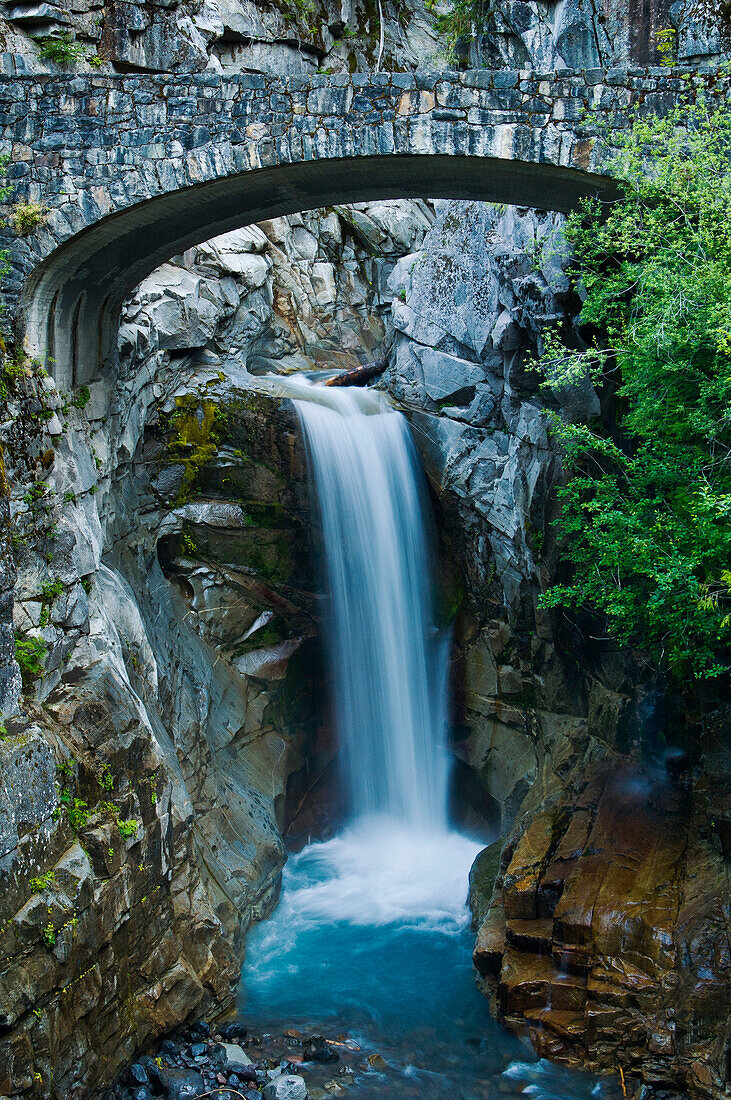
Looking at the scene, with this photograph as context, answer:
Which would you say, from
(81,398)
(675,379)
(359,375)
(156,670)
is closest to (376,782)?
(156,670)

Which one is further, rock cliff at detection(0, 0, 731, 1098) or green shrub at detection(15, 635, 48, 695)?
green shrub at detection(15, 635, 48, 695)

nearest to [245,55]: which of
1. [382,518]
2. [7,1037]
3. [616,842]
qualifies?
[382,518]

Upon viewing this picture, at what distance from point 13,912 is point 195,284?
34.5 feet

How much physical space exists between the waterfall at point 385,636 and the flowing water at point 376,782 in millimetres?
20

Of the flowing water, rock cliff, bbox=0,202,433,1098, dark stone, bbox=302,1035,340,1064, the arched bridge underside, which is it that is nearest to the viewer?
rock cliff, bbox=0,202,433,1098

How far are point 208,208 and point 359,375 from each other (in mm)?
7464

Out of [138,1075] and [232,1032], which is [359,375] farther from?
[138,1075]

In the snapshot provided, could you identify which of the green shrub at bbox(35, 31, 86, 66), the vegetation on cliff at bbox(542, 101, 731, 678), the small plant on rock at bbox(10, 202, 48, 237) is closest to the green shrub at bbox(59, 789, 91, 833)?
the vegetation on cliff at bbox(542, 101, 731, 678)

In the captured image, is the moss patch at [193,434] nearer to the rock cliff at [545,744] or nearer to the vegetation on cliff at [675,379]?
the rock cliff at [545,744]

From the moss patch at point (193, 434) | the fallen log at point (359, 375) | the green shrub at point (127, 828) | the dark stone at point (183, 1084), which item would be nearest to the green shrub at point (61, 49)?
the moss patch at point (193, 434)

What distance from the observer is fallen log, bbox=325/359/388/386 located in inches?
651

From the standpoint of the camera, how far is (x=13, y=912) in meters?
6.92

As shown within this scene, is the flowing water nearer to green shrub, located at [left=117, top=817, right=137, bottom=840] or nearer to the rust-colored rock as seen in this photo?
the rust-colored rock

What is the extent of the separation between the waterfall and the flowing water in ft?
0.07
